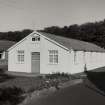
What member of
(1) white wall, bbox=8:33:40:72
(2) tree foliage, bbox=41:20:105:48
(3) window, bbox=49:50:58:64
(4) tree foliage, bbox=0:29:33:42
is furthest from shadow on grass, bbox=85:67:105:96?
(4) tree foliage, bbox=0:29:33:42

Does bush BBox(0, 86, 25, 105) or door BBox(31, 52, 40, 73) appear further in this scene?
door BBox(31, 52, 40, 73)

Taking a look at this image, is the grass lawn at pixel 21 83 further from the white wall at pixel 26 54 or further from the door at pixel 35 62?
the white wall at pixel 26 54

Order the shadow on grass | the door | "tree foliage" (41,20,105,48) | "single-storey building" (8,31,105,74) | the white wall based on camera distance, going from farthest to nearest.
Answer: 1. "tree foliage" (41,20,105,48)
2. the white wall
3. the door
4. "single-storey building" (8,31,105,74)
5. the shadow on grass

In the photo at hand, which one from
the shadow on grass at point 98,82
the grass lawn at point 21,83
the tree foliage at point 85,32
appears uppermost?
the tree foliage at point 85,32

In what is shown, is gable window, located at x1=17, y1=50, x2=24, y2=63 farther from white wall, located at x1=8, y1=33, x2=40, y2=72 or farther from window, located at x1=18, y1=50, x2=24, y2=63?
white wall, located at x1=8, y1=33, x2=40, y2=72

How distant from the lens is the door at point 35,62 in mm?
26500

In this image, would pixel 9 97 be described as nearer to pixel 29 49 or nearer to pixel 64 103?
pixel 64 103

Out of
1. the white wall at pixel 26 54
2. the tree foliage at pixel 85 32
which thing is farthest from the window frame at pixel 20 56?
→ the tree foliage at pixel 85 32

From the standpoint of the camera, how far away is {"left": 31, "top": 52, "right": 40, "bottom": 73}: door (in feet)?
86.9

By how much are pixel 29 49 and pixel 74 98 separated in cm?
1494

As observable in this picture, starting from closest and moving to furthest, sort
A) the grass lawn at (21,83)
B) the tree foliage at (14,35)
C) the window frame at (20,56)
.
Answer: the grass lawn at (21,83) < the window frame at (20,56) < the tree foliage at (14,35)

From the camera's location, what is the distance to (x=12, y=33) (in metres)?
85.7

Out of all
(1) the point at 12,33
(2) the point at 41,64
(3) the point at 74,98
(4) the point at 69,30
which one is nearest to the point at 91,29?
(4) the point at 69,30

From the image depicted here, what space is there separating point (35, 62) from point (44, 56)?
4.61 ft
